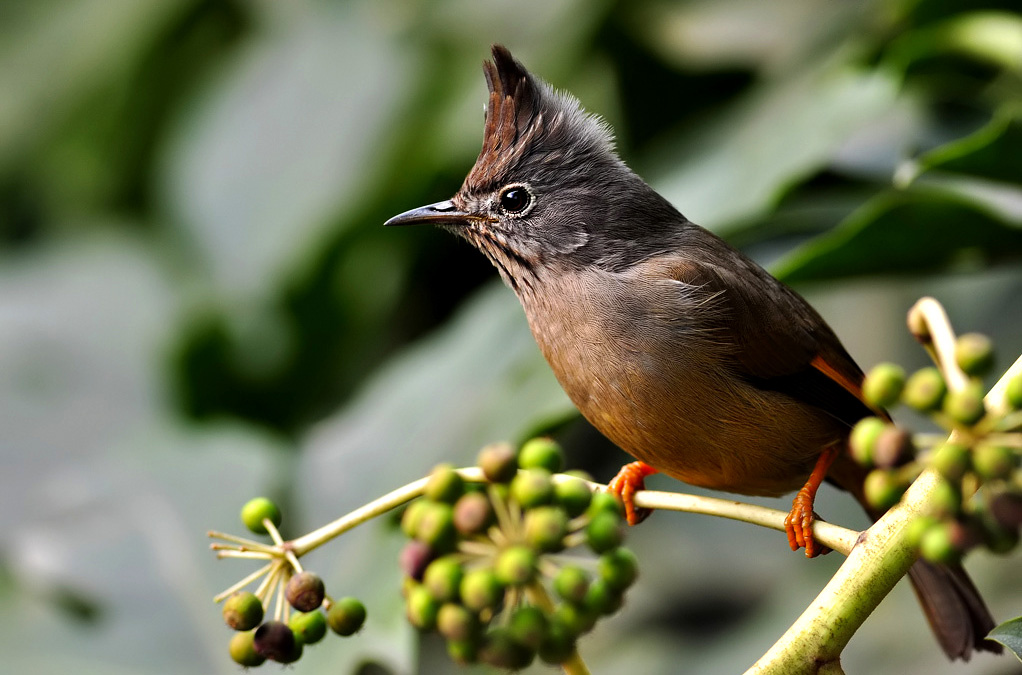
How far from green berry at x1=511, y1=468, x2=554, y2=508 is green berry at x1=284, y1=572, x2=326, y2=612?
30cm

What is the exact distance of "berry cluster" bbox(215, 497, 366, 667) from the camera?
4.76ft

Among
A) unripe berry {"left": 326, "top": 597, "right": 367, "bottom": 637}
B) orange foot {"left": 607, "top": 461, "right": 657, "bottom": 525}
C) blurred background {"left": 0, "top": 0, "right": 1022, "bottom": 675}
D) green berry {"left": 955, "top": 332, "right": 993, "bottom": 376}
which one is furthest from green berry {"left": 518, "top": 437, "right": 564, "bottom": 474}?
blurred background {"left": 0, "top": 0, "right": 1022, "bottom": 675}

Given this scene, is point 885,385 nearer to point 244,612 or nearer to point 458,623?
point 458,623

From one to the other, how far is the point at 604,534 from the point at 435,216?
1.41 meters

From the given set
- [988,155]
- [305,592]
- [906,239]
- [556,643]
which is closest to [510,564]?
[556,643]

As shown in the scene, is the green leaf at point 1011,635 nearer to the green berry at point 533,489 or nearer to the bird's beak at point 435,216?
the green berry at point 533,489

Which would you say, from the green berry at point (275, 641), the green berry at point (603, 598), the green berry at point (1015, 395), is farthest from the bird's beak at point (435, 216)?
the green berry at point (1015, 395)

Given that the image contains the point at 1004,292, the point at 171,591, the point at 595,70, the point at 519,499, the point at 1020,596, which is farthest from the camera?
the point at 595,70

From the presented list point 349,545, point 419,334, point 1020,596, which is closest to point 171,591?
point 349,545

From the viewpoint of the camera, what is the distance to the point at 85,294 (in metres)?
4.42

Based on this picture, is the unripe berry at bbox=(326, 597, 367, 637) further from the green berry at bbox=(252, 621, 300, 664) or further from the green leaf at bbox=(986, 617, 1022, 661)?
the green leaf at bbox=(986, 617, 1022, 661)

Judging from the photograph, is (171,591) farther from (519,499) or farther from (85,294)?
(519,499)

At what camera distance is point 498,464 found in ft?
4.47

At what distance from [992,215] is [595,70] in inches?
79.7
